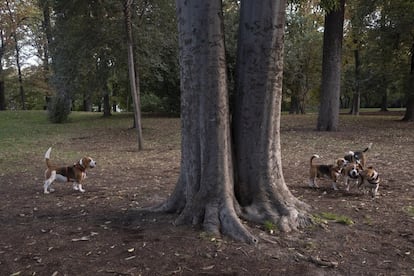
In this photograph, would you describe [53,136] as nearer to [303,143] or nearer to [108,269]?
[303,143]

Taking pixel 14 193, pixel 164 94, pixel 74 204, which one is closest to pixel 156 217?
pixel 74 204

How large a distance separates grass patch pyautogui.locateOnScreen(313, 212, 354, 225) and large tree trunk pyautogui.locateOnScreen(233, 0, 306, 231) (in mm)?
240

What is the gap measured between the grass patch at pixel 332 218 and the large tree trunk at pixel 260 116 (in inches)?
9.4

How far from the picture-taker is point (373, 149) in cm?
1134

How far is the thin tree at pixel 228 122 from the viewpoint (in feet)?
14.3

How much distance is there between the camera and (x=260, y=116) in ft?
15.1

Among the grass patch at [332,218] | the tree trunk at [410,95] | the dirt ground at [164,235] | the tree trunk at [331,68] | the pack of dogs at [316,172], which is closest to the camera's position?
the dirt ground at [164,235]

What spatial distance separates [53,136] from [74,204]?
37.1 feet

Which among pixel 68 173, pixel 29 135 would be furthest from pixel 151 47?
pixel 68 173

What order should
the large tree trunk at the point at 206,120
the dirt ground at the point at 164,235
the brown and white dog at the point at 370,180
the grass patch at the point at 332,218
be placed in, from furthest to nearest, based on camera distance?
the brown and white dog at the point at 370,180
the grass patch at the point at 332,218
the large tree trunk at the point at 206,120
the dirt ground at the point at 164,235

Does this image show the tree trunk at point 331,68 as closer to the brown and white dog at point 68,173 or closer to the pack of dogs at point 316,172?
the pack of dogs at point 316,172

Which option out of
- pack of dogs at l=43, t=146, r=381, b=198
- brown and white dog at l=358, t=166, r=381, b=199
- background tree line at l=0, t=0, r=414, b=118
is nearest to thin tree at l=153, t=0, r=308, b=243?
brown and white dog at l=358, t=166, r=381, b=199

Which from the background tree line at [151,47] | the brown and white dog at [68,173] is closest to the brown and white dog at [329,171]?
the background tree line at [151,47]

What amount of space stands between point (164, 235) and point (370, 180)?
3422mm
